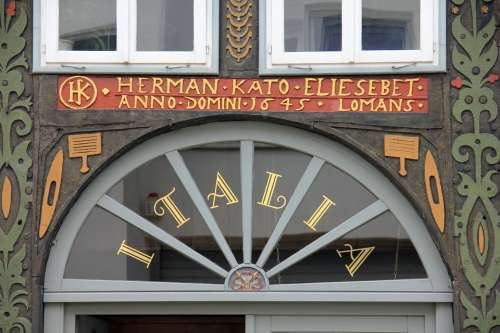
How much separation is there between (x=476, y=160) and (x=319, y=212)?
1227 millimetres

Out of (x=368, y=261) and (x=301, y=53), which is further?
(x=301, y=53)

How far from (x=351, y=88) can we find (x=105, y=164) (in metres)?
1.93

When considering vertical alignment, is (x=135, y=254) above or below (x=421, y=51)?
below

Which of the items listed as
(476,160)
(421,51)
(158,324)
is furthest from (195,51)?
(158,324)

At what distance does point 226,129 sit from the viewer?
38.0 feet

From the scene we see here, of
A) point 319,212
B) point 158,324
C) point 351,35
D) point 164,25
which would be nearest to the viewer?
point 319,212

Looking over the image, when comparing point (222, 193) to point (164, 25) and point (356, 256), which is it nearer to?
point (356, 256)

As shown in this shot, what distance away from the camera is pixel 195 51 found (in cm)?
1159

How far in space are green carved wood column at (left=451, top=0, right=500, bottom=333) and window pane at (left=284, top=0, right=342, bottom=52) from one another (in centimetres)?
88

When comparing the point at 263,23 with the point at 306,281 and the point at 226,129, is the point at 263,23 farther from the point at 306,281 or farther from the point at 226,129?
the point at 306,281

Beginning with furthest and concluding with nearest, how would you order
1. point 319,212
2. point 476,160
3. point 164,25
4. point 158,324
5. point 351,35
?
point 158,324
point 164,25
point 351,35
point 319,212
point 476,160

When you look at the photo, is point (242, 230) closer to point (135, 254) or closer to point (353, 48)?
point (135, 254)

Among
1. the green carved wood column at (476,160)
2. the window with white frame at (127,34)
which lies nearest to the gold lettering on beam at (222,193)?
the window with white frame at (127,34)

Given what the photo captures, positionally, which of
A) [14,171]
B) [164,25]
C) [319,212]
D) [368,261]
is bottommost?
[368,261]
